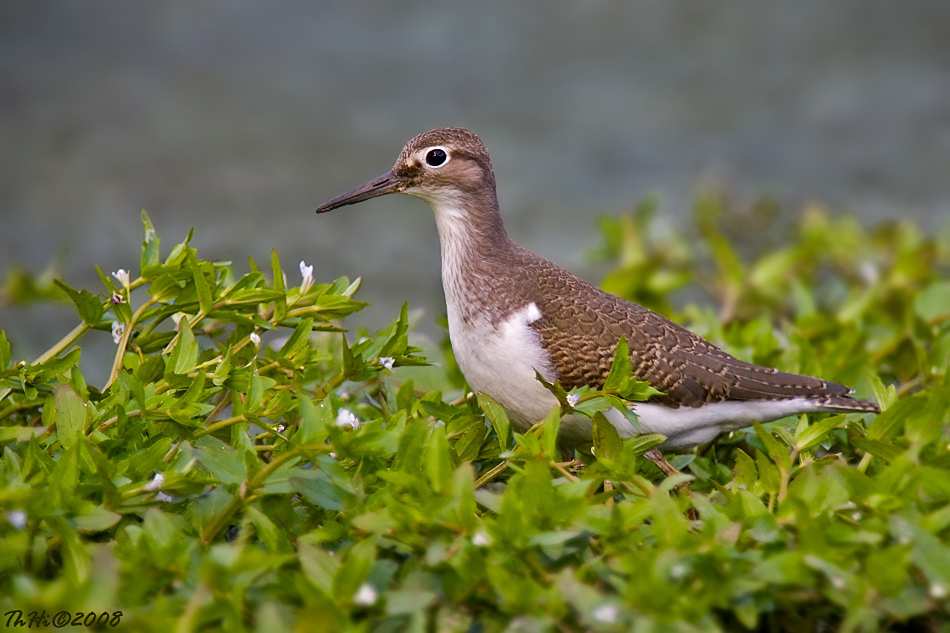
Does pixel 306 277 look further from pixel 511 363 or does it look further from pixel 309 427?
pixel 309 427

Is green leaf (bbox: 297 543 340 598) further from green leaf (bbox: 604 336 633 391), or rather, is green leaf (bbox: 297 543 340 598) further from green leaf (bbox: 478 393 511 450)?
green leaf (bbox: 604 336 633 391)

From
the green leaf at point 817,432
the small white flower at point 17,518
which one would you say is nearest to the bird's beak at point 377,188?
the green leaf at point 817,432

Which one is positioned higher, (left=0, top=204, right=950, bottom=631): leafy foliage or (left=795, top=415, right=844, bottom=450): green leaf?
(left=0, top=204, right=950, bottom=631): leafy foliage

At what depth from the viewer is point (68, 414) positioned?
9.29 feet

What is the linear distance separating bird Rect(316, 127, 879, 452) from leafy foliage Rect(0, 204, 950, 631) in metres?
0.22

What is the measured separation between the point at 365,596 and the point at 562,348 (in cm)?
167

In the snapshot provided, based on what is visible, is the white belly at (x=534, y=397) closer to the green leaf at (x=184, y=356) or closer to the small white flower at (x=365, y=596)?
the green leaf at (x=184, y=356)

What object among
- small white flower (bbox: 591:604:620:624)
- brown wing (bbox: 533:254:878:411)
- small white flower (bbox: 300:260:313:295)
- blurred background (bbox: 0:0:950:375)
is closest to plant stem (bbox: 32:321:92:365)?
small white flower (bbox: 300:260:313:295)

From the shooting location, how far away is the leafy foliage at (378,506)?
227cm

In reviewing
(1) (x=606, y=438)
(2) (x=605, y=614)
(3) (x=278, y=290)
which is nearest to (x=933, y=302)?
(1) (x=606, y=438)

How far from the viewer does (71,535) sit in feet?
7.93

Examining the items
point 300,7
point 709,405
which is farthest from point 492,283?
point 300,7

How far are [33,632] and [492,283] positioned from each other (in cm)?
227

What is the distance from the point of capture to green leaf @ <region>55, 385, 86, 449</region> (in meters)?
2.81
